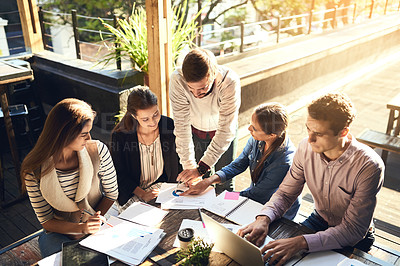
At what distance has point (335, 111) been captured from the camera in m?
1.48

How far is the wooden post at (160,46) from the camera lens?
2.92 meters

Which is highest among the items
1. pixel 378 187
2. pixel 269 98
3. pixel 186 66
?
pixel 186 66

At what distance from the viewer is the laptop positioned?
1.21 meters

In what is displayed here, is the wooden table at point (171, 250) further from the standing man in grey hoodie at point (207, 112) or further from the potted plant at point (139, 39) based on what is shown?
the potted plant at point (139, 39)

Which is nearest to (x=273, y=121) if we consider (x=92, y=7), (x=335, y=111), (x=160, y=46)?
(x=335, y=111)

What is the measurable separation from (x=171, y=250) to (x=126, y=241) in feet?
0.69

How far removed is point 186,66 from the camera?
1.84 m

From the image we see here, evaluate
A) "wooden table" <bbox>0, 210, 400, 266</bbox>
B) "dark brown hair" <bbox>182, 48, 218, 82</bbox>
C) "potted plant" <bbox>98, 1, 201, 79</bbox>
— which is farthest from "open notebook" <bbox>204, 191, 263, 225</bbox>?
"potted plant" <bbox>98, 1, 201, 79</bbox>

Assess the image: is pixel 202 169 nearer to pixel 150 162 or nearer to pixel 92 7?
pixel 150 162

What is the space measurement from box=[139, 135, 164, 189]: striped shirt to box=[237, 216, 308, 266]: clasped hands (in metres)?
0.94

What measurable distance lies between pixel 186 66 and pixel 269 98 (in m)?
3.10

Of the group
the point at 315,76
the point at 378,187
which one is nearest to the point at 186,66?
the point at 378,187

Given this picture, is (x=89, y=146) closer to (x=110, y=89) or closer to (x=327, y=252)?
(x=327, y=252)

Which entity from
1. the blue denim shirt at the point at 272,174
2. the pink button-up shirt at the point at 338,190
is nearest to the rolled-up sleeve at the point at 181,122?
Answer: the blue denim shirt at the point at 272,174
